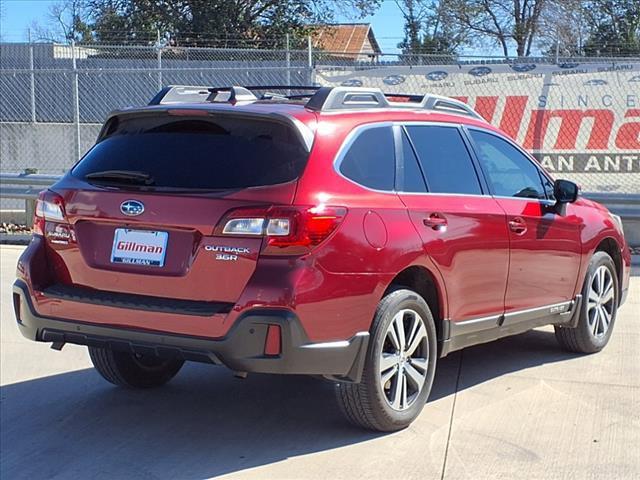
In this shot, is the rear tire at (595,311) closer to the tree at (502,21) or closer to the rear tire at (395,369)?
the rear tire at (395,369)

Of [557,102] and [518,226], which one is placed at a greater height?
[557,102]

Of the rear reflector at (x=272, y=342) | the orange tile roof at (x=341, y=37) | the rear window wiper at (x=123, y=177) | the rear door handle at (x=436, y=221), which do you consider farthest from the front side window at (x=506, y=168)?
the orange tile roof at (x=341, y=37)

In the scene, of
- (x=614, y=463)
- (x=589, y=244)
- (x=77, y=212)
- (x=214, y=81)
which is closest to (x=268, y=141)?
(x=77, y=212)

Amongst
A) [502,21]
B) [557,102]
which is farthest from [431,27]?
[557,102]

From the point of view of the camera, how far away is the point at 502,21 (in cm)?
3528

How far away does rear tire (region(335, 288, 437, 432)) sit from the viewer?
461 centimetres

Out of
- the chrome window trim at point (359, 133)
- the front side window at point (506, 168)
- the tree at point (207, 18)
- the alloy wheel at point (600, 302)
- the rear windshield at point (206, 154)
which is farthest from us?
the tree at point (207, 18)

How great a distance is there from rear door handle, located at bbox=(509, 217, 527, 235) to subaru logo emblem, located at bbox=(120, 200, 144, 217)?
2.36m

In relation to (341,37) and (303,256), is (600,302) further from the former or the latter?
(341,37)

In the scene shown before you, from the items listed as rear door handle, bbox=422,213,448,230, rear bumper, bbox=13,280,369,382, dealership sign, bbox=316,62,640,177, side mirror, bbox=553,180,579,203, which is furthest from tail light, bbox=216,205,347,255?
dealership sign, bbox=316,62,640,177

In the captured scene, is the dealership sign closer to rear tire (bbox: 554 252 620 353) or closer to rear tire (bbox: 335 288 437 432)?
rear tire (bbox: 554 252 620 353)

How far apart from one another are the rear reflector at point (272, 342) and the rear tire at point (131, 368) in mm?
1421

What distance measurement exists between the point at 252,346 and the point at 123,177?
1174 mm

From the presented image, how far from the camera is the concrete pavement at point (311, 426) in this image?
14.7ft
